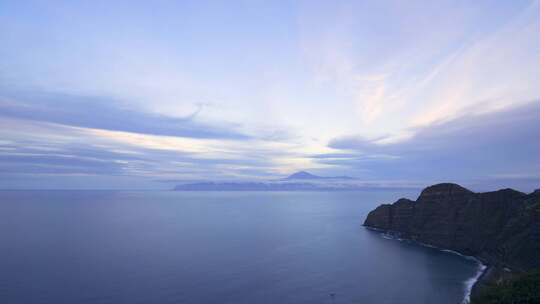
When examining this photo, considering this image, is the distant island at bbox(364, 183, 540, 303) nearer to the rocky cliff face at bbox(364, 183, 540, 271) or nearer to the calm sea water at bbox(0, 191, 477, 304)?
the rocky cliff face at bbox(364, 183, 540, 271)

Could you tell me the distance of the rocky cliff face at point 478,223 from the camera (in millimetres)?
80188

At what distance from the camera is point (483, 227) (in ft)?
322

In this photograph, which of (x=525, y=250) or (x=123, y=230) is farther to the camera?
(x=123, y=230)

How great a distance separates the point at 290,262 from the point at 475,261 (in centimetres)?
4638

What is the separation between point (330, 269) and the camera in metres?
81.6

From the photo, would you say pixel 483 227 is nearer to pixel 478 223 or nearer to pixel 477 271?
pixel 478 223

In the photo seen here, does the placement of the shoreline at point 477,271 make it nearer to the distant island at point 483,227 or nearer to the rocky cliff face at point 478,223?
the distant island at point 483,227

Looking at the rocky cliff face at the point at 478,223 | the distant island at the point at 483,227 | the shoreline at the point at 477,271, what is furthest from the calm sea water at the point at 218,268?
the rocky cliff face at the point at 478,223

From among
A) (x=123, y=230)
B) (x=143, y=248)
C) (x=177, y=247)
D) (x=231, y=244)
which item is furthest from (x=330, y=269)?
(x=123, y=230)

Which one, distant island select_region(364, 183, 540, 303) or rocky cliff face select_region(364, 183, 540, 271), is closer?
distant island select_region(364, 183, 540, 303)

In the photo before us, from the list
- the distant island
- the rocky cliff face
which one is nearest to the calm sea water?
the distant island

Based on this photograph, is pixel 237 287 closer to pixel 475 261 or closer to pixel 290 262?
pixel 290 262

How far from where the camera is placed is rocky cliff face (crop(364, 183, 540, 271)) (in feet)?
263

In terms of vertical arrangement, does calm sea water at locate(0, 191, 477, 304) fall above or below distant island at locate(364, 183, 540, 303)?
below
